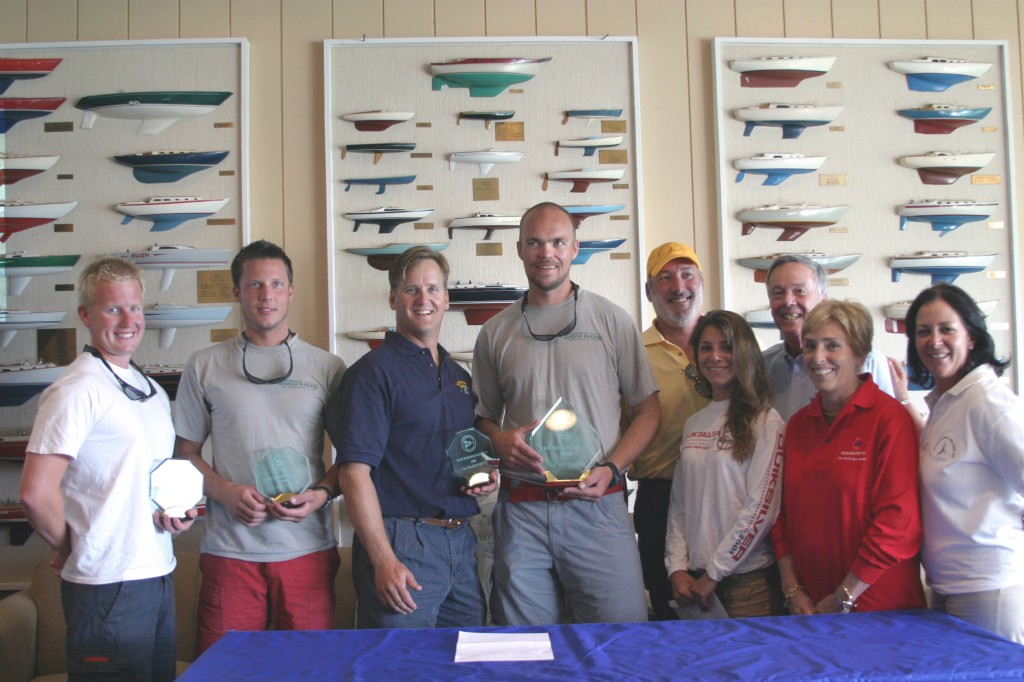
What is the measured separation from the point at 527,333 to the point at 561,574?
73cm

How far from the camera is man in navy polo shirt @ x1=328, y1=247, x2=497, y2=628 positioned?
203 cm

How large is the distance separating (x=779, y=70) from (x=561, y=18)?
1003 millimetres

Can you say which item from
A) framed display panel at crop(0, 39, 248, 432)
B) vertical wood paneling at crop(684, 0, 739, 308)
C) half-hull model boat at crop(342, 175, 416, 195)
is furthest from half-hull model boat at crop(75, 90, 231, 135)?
vertical wood paneling at crop(684, 0, 739, 308)

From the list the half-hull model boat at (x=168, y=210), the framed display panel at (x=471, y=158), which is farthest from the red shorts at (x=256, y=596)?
the half-hull model boat at (x=168, y=210)

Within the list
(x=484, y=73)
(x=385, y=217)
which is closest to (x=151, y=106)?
(x=385, y=217)

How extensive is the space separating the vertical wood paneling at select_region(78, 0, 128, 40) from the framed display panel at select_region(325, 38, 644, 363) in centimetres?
93

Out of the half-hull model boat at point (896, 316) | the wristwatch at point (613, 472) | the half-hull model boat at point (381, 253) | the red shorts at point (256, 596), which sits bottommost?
the red shorts at point (256, 596)

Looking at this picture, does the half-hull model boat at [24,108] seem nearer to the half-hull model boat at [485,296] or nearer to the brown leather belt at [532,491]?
the half-hull model boat at [485,296]

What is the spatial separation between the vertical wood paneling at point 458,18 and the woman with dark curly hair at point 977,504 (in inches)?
95.4

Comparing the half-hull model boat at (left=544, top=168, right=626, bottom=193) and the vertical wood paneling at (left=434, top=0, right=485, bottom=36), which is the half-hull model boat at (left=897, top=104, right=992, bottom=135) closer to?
the half-hull model boat at (left=544, top=168, right=626, bottom=193)

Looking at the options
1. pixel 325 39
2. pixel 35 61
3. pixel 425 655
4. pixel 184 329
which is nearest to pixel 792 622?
pixel 425 655

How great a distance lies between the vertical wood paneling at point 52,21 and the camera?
10.8 feet

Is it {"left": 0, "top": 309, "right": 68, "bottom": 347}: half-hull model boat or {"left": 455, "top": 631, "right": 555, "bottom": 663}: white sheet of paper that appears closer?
{"left": 455, "top": 631, "right": 555, "bottom": 663}: white sheet of paper

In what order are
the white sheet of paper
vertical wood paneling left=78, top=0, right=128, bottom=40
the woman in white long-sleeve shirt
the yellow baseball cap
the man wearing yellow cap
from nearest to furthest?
the white sheet of paper, the woman in white long-sleeve shirt, the man wearing yellow cap, the yellow baseball cap, vertical wood paneling left=78, top=0, right=128, bottom=40
